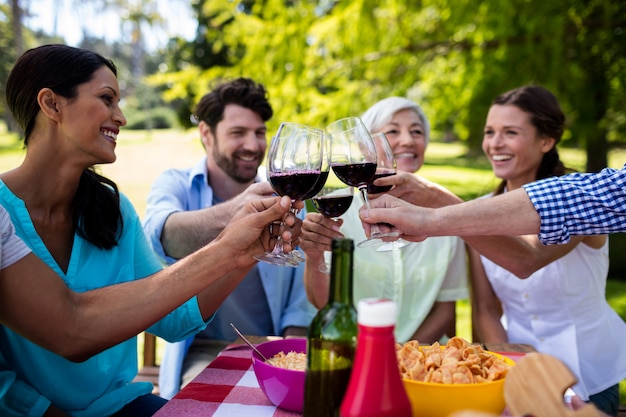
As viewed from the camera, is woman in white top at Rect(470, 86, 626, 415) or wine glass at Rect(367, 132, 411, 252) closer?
wine glass at Rect(367, 132, 411, 252)

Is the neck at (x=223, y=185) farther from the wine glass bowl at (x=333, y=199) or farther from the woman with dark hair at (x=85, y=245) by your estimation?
the wine glass bowl at (x=333, y=199)

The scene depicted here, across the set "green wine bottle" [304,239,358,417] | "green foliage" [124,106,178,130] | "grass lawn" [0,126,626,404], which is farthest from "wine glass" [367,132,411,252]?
"green foliage" [124,106,178,130]

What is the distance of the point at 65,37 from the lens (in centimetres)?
→ 1509

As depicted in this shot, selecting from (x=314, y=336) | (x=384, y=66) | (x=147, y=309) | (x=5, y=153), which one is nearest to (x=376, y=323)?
(x=314, y=336)

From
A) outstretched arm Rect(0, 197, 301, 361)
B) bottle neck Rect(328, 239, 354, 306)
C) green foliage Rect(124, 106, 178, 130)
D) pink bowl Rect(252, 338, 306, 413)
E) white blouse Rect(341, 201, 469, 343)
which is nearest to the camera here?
bottle neck Rect(328, 239, 354, 306)

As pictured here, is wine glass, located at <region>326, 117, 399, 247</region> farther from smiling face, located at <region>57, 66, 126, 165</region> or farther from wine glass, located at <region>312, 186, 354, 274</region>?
smiling face, located at <region>57, 66, 126, 165</region>

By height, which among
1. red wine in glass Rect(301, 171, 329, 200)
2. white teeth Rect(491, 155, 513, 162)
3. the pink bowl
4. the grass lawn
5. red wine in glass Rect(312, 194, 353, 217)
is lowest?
the pink bowl

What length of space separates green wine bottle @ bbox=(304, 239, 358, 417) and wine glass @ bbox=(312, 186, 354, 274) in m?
0.84

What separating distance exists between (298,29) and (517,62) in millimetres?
2250

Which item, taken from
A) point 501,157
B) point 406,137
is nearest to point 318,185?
point 406,137

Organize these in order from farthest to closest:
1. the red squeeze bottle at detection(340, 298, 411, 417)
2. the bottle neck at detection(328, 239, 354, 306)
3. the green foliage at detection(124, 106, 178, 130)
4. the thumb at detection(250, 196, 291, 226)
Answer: the green foliage at detection(124, 106, 178, 130)
the thumb at detection(250, 196, 291, 226)
the bottle neck at detection(328, 239, 354, 306)
the red squeeze bottle at detection(340, 298, 411, 417)

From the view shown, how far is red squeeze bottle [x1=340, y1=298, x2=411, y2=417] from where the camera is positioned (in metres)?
0.88

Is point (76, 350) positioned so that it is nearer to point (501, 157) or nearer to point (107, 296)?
point (107, 296)

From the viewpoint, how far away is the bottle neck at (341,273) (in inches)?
40.4
